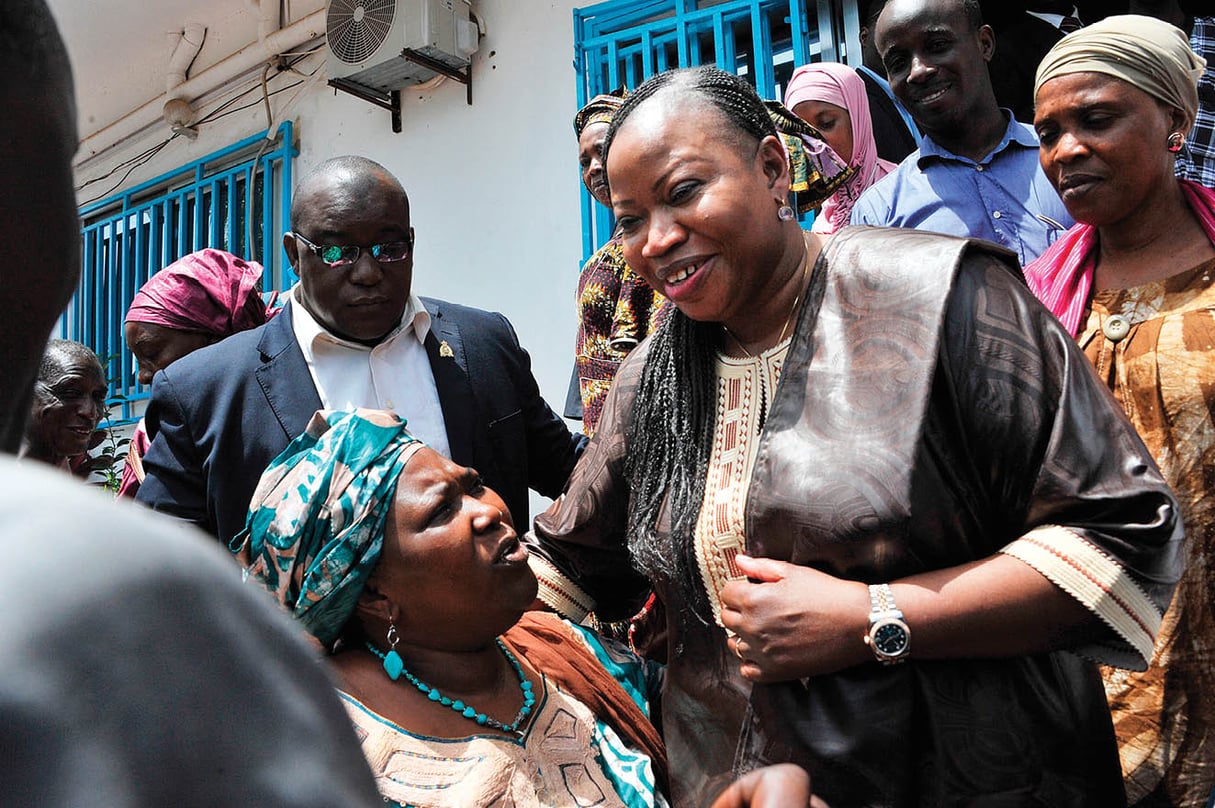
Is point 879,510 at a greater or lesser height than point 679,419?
lesser

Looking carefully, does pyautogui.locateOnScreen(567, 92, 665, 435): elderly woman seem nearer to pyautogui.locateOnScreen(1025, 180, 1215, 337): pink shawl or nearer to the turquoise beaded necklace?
pyautogui.locateOnScreen(1025, 180, 1215, 337): pink shawl

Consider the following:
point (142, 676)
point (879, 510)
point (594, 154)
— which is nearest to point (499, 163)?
point (594, 154)

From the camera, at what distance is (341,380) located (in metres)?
3.03

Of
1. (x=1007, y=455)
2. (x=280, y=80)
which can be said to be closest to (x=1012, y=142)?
(x=1007, y=455)

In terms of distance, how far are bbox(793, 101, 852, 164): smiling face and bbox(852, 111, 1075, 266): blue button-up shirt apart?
716 millimetres

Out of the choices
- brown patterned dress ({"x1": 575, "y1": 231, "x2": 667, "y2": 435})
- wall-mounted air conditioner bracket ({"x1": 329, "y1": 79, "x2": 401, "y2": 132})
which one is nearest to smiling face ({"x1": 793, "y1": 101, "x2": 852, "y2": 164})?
brown patterned dress ({"x1": 575, "y1": 231, "x2": 667, "y2": 435})

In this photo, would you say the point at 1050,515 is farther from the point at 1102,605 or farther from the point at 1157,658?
the point at 1157,658

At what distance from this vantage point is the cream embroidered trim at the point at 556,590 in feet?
7.34

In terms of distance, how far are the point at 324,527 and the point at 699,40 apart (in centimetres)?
396

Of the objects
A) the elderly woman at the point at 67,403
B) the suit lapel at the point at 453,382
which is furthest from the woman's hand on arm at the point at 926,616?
the elderly woman at the point at 67,403

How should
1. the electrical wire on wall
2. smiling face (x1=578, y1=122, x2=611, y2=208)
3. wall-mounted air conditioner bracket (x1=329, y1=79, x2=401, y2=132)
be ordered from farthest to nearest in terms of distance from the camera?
1. the electrical wire on wall
2. wall-mounted air conditioner bracket (x1=329, y1=79, x2=401, y2=132)
3. smiling face (x1=578, y1=122, x2=611, y2=208)

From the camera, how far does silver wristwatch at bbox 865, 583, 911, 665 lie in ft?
5.13

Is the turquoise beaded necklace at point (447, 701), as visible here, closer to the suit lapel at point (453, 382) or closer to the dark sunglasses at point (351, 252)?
the suit lapel at point (453, 382)

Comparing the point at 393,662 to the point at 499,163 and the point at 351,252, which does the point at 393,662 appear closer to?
the point at 351,252
